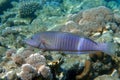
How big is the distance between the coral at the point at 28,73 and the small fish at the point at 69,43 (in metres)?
0.96

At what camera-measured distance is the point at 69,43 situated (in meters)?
2.70

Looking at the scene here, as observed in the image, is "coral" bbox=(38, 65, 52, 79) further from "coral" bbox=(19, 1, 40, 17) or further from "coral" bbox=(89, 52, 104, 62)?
"coral" bbox=(19, 1, 40, 17)

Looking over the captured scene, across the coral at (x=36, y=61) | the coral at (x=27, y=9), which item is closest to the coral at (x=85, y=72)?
the coral at (x=36, y=61)

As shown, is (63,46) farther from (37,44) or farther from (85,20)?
(85,20)

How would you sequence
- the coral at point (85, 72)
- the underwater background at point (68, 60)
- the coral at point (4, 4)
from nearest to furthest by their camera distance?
the underwater background at point (68, 60), the coral at point (85, 72), the coral at point (4, 4)

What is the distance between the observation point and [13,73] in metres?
3.90

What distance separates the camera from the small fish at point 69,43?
2.65 metres

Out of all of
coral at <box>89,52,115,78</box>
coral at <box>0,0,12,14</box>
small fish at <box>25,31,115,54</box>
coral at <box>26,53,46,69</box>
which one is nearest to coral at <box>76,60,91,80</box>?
coral at <box>89,52,115,78</box>

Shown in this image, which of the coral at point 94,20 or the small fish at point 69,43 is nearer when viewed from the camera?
the small fish at point 69,43

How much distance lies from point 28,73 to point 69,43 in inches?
49.4

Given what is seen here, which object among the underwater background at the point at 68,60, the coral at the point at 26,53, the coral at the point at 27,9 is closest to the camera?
the underwater background at the point at 68,60

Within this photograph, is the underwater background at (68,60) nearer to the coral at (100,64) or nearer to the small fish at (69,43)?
the coral at (100,64)

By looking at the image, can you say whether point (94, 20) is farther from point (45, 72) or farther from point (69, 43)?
point (69, 43)

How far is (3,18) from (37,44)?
11.7 metres
